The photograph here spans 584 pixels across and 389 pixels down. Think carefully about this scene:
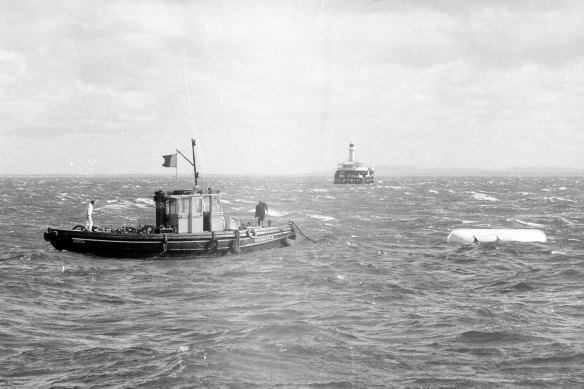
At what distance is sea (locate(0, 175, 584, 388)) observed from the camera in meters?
14.2

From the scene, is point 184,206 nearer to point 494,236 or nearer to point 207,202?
point 207,202

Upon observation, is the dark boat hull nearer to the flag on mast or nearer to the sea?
the sea

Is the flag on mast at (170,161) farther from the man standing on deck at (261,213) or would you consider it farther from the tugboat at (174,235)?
the man standing on deck at (261,213)

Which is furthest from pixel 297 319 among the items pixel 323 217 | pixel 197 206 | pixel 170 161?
pixel 323 217

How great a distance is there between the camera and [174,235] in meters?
30.9

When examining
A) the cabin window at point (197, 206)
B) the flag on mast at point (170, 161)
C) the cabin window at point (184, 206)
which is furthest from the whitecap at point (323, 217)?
the cabin window at point (184, 206)

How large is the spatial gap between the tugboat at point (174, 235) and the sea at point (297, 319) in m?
0.62

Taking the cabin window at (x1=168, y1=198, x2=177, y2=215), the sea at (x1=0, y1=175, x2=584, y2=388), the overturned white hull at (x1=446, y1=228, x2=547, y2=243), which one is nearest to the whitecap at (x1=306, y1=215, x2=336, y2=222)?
the overturned white hull at (x1=446, y1=228, x2=547, y2=243)

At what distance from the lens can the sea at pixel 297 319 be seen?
14203mm

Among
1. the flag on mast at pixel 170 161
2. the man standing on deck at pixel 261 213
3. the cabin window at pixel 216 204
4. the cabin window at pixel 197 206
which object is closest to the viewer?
the cabin window at pixel 197 206

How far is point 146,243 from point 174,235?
4.68 ft

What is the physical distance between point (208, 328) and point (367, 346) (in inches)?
185

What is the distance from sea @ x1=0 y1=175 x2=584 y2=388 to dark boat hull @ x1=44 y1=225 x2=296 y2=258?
1.68 ft

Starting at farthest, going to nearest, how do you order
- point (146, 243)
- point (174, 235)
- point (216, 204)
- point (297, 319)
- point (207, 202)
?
point (216, 204) < point (207, 202) < point (174, 235) < point (146, 243) < point (297, 319)
